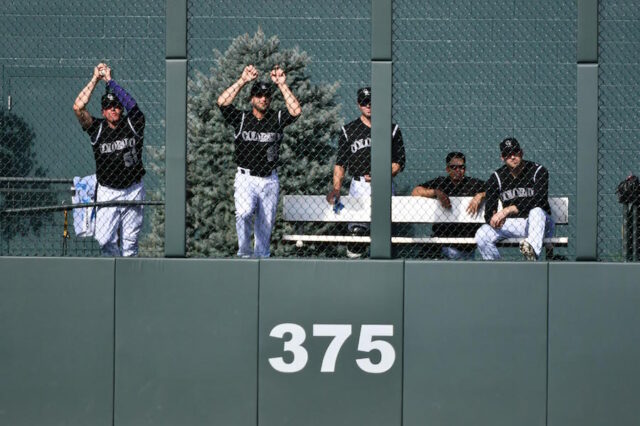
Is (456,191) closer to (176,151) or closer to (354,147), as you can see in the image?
(354,147)

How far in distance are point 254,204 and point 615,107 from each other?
268cm

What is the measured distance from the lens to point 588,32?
743cm

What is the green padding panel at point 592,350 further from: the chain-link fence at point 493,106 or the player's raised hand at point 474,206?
the player's raised hand at point 474,206

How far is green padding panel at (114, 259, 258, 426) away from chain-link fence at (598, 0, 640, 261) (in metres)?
2.45

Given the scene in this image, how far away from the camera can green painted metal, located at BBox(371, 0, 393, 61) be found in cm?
738

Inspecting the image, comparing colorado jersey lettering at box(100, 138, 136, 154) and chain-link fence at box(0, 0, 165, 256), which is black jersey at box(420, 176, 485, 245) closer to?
chain-link fence at box(0, 0, 165, 256)

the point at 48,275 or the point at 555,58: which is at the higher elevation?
the point at 555,58

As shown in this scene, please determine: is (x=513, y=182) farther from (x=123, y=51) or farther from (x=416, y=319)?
(x=123, y=51)

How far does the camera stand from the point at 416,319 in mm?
7277

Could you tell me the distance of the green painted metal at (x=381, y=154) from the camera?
739cm

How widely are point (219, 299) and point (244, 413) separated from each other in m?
0.77

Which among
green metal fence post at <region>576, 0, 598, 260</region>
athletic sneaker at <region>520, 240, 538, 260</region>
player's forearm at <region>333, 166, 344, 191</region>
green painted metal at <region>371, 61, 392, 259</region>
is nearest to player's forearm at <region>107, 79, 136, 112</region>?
player's forearm at <region>333, 166, 344, 191</region>

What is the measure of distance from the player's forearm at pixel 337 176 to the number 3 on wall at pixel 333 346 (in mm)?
1252

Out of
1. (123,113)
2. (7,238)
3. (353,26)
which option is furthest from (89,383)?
(353,26)
